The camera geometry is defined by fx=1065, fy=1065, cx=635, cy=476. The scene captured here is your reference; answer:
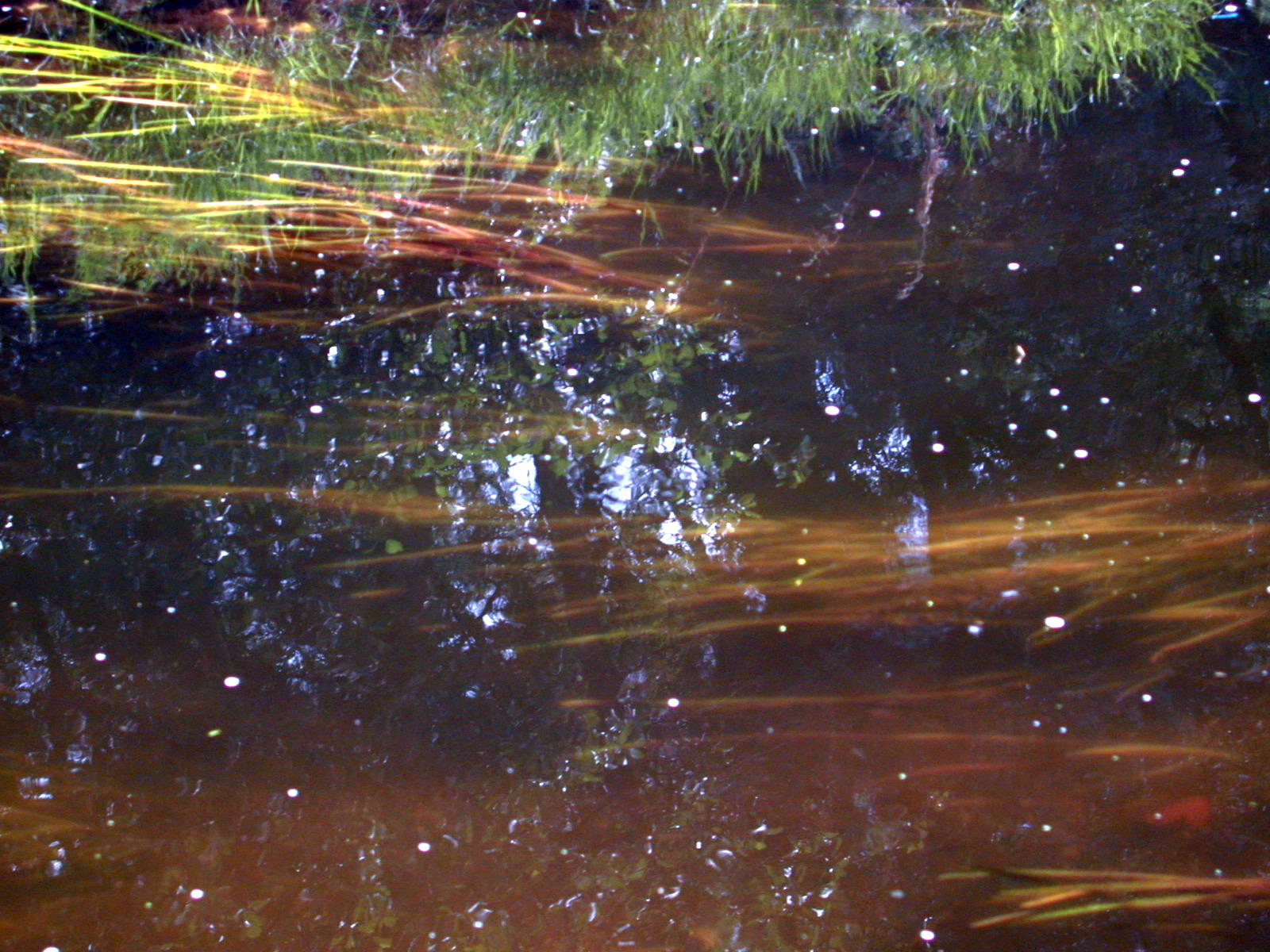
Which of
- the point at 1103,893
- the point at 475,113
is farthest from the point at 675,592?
the point at 475,113

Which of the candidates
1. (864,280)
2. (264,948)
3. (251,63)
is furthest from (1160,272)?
(251,63)

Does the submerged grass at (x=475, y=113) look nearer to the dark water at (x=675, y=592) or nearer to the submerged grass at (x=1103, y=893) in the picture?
the dark water at (x=675, y=592)

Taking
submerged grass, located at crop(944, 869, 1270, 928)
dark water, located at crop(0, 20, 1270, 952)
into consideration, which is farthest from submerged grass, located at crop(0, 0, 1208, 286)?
submerged grass, located at crop(944, 869, 1270, 928)

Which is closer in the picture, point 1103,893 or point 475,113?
point 1103,893

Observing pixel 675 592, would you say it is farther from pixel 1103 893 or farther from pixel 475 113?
pixel 475 113

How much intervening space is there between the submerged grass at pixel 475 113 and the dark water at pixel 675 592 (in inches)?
8.0

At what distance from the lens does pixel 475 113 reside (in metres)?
3.19

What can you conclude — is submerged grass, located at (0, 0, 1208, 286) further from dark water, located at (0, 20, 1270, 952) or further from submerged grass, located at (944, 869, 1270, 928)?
submerged grass, located at (944, 869, 1270, 928)

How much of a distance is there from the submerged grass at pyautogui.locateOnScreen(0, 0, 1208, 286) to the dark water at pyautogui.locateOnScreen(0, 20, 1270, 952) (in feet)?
0.66

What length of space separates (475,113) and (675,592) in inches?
75.2

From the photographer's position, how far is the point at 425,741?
1.69 metres

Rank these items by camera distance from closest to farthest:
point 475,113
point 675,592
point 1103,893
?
point 1103,893 → point 675,592 → point 475,113

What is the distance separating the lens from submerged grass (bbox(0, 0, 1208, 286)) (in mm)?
2771

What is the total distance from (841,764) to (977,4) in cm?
276
